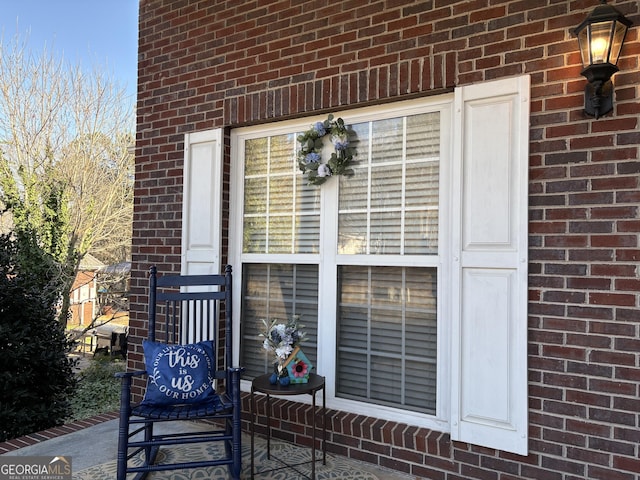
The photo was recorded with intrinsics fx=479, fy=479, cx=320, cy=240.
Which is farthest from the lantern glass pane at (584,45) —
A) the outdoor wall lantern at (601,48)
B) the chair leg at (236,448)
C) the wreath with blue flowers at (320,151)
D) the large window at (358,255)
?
the chair leg at (236,448)

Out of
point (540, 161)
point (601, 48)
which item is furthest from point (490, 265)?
point (601, 48)

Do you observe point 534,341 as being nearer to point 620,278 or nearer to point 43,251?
point 620,278

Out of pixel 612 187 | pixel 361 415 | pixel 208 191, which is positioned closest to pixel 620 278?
pixel 612 187

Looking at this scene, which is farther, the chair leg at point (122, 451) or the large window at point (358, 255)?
the large window at point (358, 255)

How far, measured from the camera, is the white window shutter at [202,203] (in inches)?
125

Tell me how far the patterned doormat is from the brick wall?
0.08 meters

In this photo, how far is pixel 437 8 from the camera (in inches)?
97.0

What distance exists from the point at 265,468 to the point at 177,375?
708mm

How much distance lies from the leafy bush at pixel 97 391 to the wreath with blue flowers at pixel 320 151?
11.6 ft

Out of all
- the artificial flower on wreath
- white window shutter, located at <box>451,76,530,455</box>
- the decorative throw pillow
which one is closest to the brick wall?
white window shutter, located at <box>451,76,530,455</box>

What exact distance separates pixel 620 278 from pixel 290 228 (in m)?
1.80

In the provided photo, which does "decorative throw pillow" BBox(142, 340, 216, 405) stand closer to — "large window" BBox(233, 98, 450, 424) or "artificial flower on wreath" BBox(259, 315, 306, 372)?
"artificial flower on wreath" BBox(259, 315, 306, 372)

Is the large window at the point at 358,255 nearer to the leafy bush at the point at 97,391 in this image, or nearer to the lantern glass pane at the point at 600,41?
the lantern glass pane at the point at 600,41

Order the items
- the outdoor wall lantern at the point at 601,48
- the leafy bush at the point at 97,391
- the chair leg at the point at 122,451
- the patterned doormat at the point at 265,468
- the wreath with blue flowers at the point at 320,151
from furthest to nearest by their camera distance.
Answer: the leafy bush at the point at 97,391
the wreath with blue flowers at the point at 320,151
the patterned doormat at the point at 265,468
the chair leg at the point at 122,451
the outdoor wall lantern at the point at 601,48
